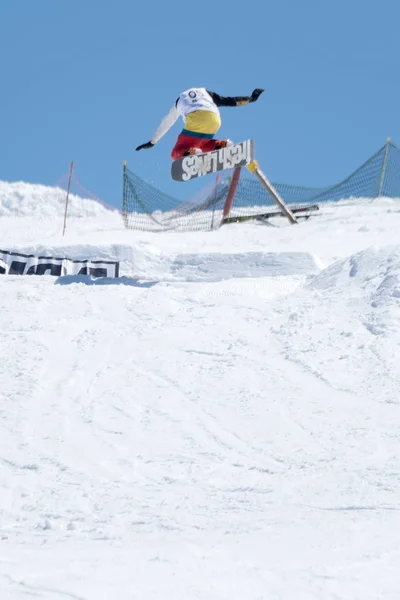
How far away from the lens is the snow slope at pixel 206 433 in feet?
12.0

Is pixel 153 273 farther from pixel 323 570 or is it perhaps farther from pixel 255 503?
pixel 323 570

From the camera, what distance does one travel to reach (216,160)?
10422mm

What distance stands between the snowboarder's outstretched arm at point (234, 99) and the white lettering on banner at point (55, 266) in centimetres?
256

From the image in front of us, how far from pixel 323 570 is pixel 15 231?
12.8 m

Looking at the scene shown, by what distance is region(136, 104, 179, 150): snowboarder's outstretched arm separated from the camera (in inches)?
429

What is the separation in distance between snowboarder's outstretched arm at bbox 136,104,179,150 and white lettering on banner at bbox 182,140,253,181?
2.93 ft

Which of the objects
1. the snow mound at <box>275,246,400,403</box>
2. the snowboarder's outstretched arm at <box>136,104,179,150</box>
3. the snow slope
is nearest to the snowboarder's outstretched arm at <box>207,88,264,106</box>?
the snowboarder's outstretched arm at <box>136,104,179,150</box>

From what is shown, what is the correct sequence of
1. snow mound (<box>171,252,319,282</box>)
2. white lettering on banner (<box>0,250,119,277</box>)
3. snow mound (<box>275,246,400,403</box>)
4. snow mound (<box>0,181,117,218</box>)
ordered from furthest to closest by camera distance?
snow mound (<box>0,181,117,218</box>), white lettering on banner (<box>0,250,119,277</box>), snow mound (<box>171,252,319,282</box>), snow mound (<box>275,246,400,403</box>)

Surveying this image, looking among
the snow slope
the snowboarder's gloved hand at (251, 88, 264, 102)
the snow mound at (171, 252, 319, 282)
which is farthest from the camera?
the snowboarder's gloved hand at (251, 88, 264, 102)

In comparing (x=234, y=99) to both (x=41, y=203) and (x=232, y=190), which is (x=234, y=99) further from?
(x=41, y=203)

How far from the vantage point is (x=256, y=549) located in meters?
3.84

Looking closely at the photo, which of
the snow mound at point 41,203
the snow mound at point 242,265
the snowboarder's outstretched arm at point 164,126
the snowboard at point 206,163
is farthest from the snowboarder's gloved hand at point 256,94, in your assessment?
the snow mound at point 41,203

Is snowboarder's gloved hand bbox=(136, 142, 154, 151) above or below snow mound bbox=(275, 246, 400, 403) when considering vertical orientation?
above

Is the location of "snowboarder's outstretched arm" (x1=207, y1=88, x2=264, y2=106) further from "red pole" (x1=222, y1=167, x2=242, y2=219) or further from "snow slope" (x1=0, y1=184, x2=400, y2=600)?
"red pole" (x1=222, y1=167, x2=242, y2=219)
